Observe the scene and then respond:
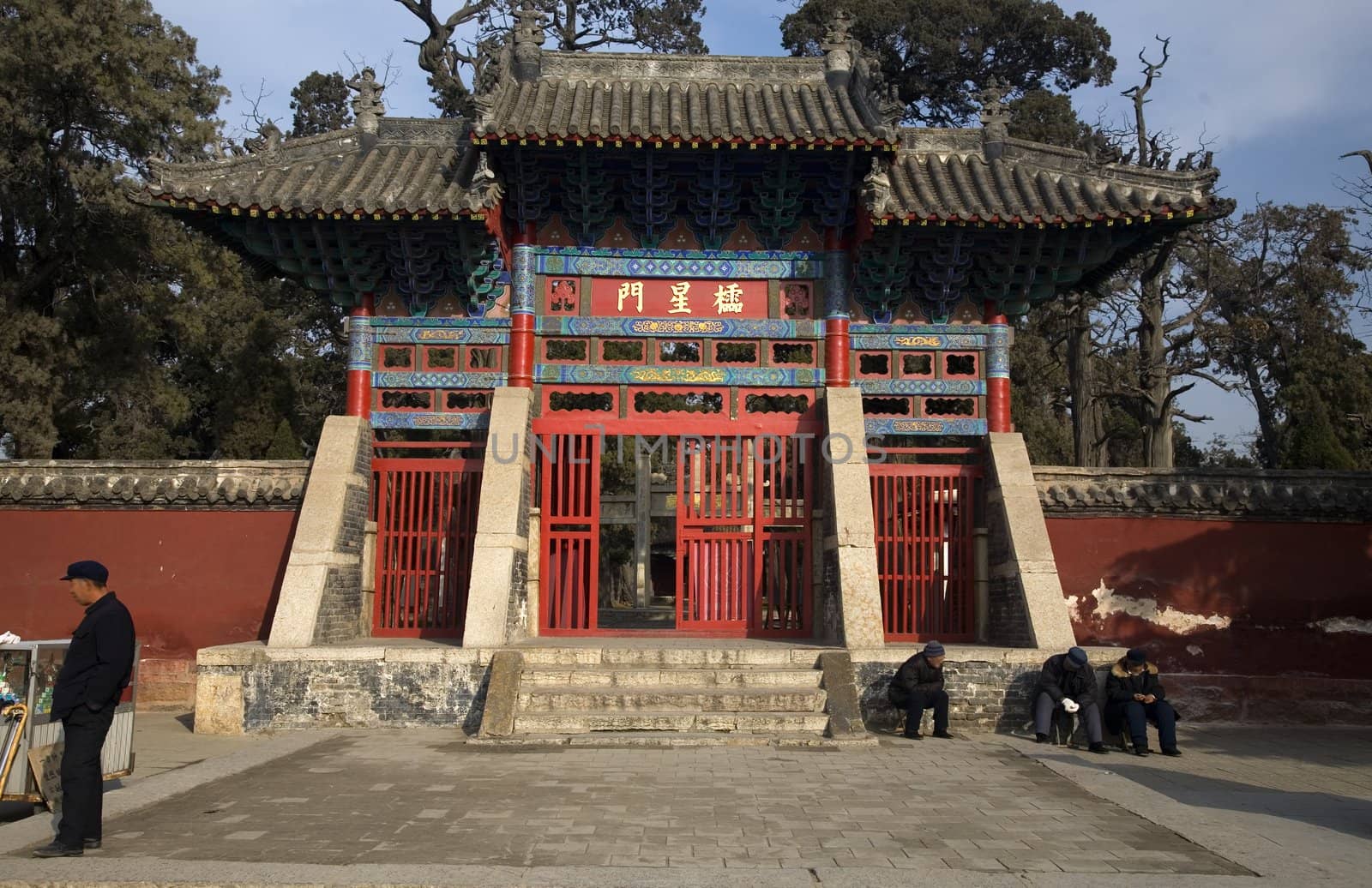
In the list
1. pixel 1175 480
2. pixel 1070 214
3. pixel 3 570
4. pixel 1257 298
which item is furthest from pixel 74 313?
pixel 1257 298

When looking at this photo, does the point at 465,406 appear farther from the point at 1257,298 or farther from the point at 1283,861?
the point at 1257,298

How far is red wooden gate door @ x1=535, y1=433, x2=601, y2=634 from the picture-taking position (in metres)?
11.7

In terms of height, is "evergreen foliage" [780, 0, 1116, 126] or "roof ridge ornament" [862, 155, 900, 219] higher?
"evergreen foliage" [780, 0, 1116, 126]

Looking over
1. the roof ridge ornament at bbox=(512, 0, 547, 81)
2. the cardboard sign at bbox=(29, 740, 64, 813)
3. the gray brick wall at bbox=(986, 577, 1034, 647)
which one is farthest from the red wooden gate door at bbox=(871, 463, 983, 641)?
the cardboard sign at bbox=(29, 740, 64, 813)

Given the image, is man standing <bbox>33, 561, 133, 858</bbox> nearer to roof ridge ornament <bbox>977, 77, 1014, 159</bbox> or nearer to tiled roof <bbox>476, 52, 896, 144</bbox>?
tiled roof <bbox>476, 52, 896, 144</bbox>

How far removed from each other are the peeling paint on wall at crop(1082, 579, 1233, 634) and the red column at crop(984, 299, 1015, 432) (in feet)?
6.83

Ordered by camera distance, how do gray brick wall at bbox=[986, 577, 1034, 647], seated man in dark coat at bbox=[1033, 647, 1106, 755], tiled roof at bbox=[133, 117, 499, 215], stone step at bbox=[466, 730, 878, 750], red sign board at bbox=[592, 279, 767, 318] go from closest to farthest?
stone step at bbox=[466, 730, 878, 750]
seated man in dark coat at bbox=[1033, 647, 1106, 755]
gray brick wall at bbox=[986, 577, 1034, 647]
tiled roof at bbox=[133, 117, 499, 215]
red sign board at bbox=[592, 279, 767, 318]

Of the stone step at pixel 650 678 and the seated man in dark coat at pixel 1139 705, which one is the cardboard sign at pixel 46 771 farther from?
the seated man in dark coat at pixel 1139 705

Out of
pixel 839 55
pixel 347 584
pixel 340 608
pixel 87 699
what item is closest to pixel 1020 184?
pixel 839 55

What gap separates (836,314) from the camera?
11.9 m

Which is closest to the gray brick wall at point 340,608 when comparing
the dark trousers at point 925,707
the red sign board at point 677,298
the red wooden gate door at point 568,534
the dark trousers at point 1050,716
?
the red wooden gate door at point 568,534

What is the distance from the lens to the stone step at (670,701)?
9203 millimetres

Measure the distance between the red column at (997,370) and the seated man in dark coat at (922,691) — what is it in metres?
3.41

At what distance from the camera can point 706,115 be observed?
475 inches
